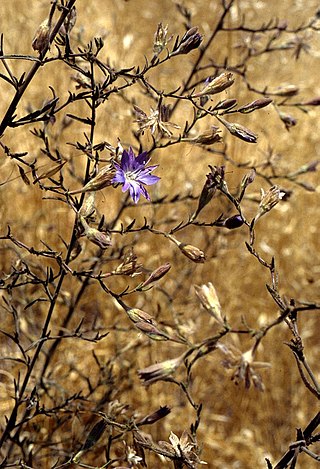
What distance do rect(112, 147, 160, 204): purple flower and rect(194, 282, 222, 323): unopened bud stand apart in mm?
173

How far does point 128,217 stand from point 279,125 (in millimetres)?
1556

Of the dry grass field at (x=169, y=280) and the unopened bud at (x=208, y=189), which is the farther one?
the dry grass field at (x=169, y=280)

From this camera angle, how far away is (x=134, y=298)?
275cm

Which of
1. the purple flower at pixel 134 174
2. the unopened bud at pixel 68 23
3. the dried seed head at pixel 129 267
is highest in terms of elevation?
the unopened bud at pixel 68 23

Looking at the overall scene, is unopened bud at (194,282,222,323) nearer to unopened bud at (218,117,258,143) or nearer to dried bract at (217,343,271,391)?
dried bract at (217,343,271,391)

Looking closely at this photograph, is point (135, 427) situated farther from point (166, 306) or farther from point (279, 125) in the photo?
point (279, 125)

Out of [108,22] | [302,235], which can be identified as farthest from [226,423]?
[108,22]

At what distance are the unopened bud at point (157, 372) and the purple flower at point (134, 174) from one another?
8.7 inches

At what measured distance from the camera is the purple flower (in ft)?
2.87

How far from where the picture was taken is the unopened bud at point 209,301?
38.6 inches

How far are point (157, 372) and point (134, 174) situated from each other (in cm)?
26

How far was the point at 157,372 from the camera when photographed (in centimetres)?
92

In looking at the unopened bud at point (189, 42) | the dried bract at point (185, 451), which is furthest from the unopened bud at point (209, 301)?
the unopened bud at point (189, 42)

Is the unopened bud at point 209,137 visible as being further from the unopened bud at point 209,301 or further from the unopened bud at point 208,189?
the unopened bud at point 209,301
